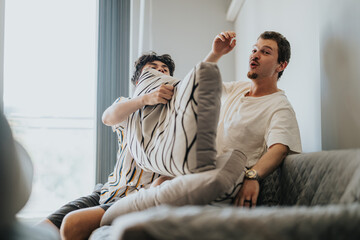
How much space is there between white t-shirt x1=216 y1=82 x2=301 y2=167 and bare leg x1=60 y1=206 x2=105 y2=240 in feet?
2.12

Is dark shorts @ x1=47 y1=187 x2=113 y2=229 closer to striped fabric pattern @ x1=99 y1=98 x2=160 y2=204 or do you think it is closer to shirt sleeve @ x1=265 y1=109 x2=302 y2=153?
striped fabric pattern @ x1=99 y1=98 x2=160 y2=204

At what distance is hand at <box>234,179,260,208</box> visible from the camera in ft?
3.69

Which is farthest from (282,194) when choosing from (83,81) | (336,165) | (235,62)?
(83,81)

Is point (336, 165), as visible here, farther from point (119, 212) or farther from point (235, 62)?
point (235, 62)

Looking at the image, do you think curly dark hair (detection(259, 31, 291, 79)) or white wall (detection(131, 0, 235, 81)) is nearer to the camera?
curly dark hair (detection(259, 31, 291, 79))

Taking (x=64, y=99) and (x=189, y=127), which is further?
(x=64, y=99)

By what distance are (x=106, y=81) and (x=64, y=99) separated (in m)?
0.49

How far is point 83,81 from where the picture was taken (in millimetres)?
3516

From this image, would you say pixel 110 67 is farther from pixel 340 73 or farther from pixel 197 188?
pixel 197 188

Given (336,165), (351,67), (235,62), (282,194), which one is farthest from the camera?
(235,62)

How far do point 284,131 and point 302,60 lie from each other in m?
0.58

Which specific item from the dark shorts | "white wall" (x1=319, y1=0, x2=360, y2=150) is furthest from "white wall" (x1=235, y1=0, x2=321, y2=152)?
the dark shorts

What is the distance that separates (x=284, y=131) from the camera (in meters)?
1.53

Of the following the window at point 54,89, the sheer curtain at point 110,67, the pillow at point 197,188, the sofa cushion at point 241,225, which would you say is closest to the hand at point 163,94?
the pillow at point 197,188
